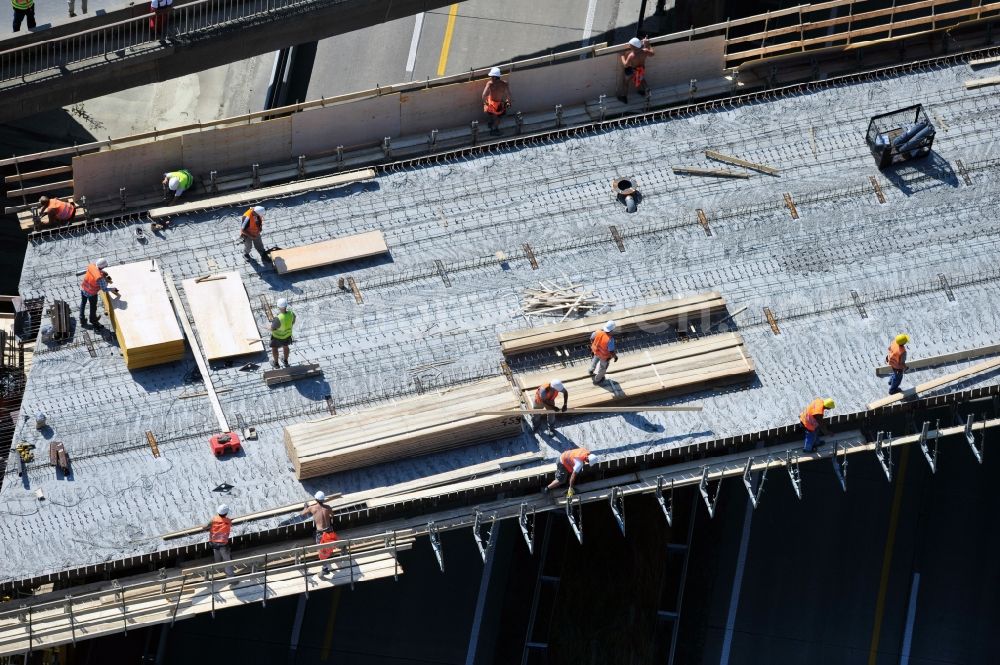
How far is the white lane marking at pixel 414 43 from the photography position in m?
62.0

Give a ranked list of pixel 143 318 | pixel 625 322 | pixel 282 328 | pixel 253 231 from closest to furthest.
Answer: pixel 282 328
pixel 143 318
pixel 253 231
pixel 625 322

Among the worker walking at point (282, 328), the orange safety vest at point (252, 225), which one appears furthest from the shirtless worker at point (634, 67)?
the worker walking at point (282, 328)

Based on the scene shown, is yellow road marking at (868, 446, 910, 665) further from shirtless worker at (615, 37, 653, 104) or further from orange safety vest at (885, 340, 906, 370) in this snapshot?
shirtless worker at (615, 37, 653, 104)

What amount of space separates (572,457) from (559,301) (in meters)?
5.09

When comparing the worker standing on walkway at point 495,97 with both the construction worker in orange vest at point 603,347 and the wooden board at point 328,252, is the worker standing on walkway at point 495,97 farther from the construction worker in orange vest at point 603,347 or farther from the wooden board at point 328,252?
the construction worker in orange vest at point 603,347

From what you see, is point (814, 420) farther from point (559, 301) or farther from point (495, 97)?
point (495, 97)

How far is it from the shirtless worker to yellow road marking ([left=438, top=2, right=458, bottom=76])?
11.6 m

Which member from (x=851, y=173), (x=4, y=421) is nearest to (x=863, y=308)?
(x=851, y=173)

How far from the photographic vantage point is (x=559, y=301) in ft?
154

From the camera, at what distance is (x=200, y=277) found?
4697 cm

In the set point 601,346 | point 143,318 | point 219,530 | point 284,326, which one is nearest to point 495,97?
point 601,346

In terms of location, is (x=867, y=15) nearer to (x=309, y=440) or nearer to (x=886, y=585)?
(x=886, y=585)

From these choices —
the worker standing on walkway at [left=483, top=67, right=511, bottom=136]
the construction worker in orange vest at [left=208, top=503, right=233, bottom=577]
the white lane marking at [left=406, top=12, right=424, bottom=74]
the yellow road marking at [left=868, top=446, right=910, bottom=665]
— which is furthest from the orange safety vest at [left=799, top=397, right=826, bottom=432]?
the white lane marking at [left=406, top=12, right=424, bottom=74]

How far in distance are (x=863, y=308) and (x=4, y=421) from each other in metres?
21.5
